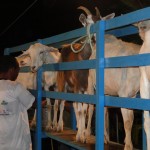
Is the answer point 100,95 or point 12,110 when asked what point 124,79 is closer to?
point 100,95

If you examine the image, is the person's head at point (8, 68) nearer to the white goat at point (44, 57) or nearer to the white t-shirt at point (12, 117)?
the white t-shirt at point (12, 117)

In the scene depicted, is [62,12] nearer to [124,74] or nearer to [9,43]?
[9,43]

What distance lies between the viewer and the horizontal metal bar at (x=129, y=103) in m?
3.09

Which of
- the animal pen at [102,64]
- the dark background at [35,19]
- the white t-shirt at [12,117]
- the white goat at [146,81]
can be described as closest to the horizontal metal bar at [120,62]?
the animal pen at [102,64]

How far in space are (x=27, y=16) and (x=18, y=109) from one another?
12.1 meters

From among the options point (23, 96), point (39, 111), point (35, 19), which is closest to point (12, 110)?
point (23, 96)

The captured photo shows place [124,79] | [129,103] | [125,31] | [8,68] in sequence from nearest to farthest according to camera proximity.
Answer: [129,103] < [124,79] < [8,68] < [125,31]

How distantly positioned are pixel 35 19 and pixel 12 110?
39.2 feet

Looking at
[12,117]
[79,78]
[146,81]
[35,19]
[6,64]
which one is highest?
[35,19]

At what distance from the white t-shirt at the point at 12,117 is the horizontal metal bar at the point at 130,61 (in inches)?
52.4

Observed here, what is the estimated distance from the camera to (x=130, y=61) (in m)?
3.32

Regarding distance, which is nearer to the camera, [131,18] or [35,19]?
[131,18]

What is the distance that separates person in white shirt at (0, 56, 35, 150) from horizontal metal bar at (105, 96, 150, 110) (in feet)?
4.20

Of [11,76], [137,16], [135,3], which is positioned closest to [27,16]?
[135,3]
